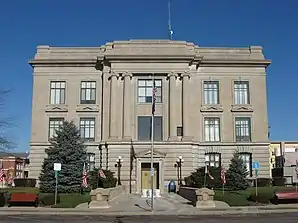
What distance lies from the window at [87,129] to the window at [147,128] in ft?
18.8

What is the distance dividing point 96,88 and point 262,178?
2212 cm

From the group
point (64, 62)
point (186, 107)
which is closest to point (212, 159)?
point (186, 107)

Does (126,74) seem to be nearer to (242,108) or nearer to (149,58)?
(149,58)

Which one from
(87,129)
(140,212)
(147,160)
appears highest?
(87,129)

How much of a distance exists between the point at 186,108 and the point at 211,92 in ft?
15.8

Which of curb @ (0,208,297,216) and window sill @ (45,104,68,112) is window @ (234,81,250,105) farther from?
curb @ (0,208,297,216)

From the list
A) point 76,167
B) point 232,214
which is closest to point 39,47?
point 76,167

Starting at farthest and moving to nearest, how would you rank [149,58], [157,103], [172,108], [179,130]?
[157,103]
[149,58]
[172,108]
[179,130]

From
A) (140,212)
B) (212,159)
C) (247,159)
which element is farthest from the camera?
(247,159)

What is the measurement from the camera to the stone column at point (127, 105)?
4937cm

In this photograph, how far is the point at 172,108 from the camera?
164ft

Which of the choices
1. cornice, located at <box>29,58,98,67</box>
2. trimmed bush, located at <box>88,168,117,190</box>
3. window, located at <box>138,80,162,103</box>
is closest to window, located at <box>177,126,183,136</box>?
window, located at <box>138,80,162,103</box>

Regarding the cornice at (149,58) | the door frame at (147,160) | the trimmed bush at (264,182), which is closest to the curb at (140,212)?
the door frame at (147,160)

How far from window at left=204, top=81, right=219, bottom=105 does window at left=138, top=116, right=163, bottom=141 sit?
6.55 m
